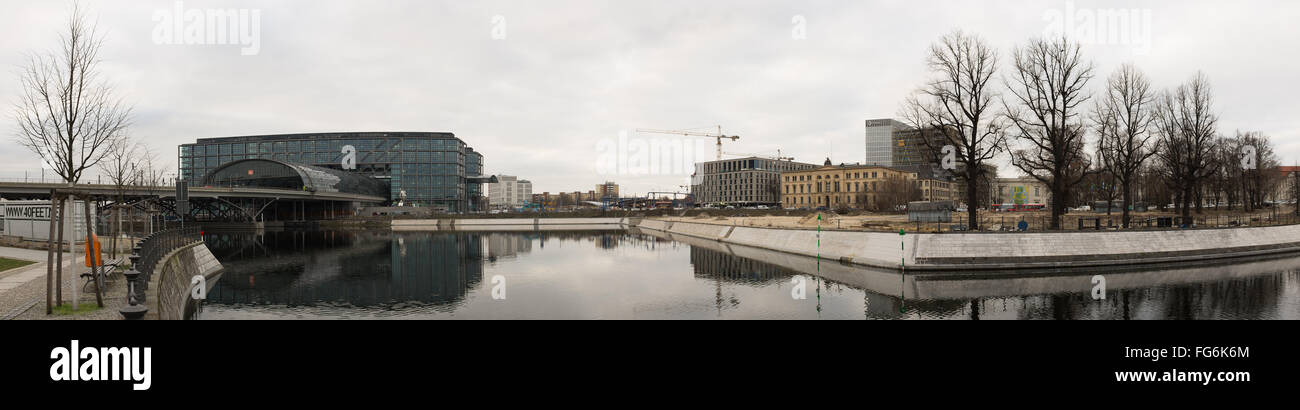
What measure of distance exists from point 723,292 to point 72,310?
24356 millimetres

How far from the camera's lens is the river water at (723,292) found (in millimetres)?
23047

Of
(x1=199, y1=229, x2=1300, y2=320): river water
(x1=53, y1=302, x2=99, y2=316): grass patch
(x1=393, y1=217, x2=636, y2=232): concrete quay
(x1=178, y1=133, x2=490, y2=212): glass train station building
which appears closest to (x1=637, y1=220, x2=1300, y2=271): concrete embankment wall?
(x1=199, y1=229, x2=1300, y2=320): river water

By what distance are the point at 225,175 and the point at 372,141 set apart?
3693cm

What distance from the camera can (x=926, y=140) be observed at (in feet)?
139

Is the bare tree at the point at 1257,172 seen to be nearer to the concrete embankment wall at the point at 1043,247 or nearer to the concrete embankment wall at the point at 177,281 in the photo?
the concrete embankment wall at the point at 1043,247

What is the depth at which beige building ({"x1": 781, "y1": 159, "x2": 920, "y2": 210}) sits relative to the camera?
135625mm

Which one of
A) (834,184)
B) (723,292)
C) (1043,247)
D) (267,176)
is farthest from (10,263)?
(834,184)

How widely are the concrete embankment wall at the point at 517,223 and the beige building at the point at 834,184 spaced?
5498 centimetres

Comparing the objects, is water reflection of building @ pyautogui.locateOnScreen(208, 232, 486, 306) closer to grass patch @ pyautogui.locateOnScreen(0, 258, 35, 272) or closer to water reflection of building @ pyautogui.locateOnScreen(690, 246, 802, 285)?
grass patch @ pyautogui.locateOnScreen(0, 258, 35, 272)

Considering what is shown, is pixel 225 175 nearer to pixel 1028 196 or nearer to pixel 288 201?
pixel 288 201

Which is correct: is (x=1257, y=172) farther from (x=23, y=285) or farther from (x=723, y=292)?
(x=23, y=285)

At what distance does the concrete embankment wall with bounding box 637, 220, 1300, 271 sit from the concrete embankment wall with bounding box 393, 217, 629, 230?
7624 cm

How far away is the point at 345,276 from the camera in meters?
36.5

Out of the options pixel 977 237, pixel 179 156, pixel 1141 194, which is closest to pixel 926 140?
pixel 977 237
